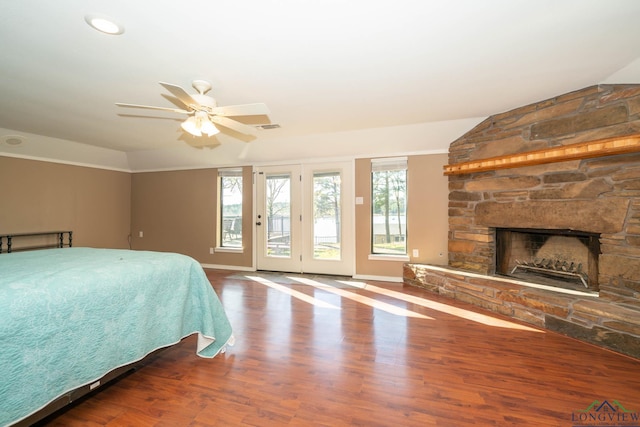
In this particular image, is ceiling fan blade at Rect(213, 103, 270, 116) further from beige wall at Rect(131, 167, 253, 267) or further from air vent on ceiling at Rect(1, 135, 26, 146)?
air vent on ceiling at Rect(1, 135, 26, 146)

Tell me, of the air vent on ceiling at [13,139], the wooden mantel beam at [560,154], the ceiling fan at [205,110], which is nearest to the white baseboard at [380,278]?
the wooden mantel beam at [560,154]

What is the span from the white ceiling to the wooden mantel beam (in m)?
0.59

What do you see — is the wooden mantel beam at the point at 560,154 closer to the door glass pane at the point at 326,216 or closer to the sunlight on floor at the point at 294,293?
the door glass pane at the point at 326,216

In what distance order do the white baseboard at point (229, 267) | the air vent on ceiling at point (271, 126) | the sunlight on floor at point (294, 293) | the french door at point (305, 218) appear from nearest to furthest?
the sunlight on floor at point (294, 293)
the air vent on ceiling at point (271, 126)
the french door at point (305, 218)
the white baseboard at point (229, 267)

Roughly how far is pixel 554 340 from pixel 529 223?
131 centimetres

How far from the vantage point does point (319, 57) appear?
7.53 feet

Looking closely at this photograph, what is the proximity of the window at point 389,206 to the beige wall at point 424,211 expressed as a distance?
92 mm

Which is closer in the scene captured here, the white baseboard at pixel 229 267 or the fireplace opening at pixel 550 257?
the fireplace opening at pixel 550 257

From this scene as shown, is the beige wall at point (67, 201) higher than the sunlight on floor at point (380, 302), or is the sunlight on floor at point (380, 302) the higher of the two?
the beige wall at point (67, 201)

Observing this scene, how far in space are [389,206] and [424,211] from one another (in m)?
0.55

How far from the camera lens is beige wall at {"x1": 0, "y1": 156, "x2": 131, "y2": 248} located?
4.54 m

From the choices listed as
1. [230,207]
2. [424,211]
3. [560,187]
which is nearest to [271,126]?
[230,207]

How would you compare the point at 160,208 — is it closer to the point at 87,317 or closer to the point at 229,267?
the point at 229,267

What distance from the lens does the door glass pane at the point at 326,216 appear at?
4.95 m
